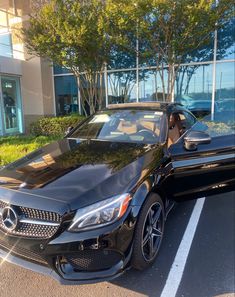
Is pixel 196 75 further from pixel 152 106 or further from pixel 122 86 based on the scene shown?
pixel 152 106

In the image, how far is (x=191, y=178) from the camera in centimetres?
338

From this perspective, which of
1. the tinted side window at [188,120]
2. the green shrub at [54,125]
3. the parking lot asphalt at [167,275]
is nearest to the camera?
the parking lot asphalt at [167,275]

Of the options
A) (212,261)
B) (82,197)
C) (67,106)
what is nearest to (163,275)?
(212,261)

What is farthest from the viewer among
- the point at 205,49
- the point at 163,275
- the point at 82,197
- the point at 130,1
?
the point at 205,49

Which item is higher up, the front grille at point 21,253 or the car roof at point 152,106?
the car roof at point 152,106

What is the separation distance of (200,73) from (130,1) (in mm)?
4491

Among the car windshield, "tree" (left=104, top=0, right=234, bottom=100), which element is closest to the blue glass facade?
"tree" (left=104, top=0, right=234, bottom=100)

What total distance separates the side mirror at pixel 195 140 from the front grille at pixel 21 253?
6.61 feet

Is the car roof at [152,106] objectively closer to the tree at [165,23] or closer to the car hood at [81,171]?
the car hood at [81,171]

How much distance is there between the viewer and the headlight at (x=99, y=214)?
213 cm

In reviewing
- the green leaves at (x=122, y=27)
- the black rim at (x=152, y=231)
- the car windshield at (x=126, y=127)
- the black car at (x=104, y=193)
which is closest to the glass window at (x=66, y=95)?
the green leaves at (x=122, y=27)

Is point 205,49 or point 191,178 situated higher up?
point 205,49

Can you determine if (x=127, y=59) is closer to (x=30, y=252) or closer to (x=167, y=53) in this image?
(x=167, y=53)

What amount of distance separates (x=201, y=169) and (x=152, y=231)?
1.09 metres
